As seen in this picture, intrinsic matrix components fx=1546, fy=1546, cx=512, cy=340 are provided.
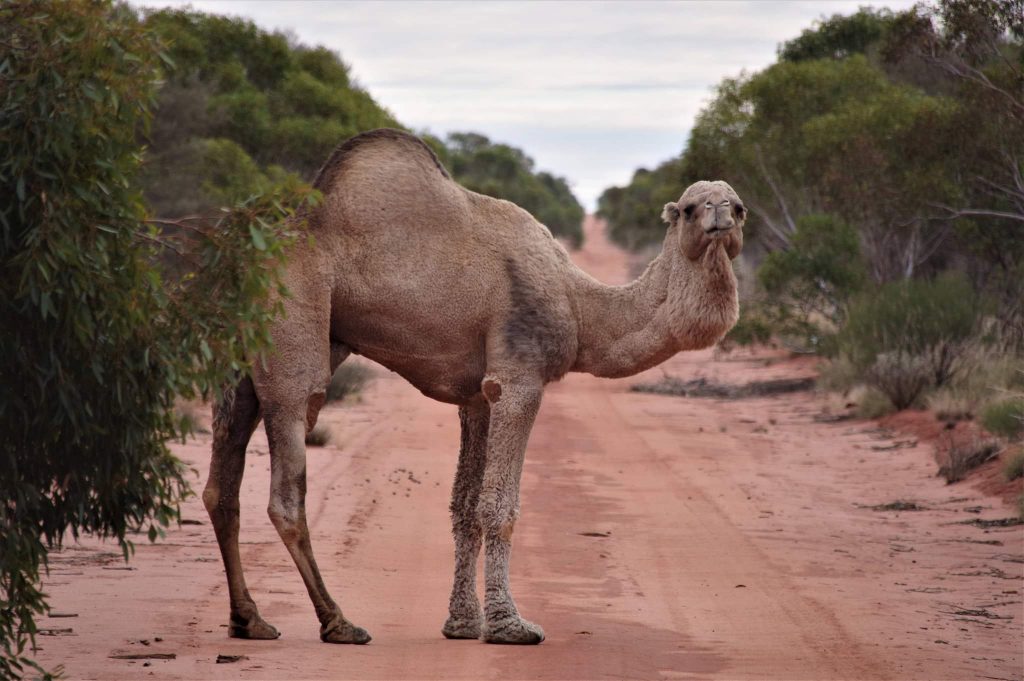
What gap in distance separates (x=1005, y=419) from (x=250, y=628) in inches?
417

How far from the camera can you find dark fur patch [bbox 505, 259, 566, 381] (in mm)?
8367

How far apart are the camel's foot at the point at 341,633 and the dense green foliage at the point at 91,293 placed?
219 centimetres

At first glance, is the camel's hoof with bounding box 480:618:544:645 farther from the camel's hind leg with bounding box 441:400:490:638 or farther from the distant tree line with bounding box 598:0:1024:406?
the distant tree line with bounding box 598:0:1024:406

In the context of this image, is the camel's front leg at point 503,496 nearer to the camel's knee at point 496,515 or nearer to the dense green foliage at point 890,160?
the camel's knee at point 496,515

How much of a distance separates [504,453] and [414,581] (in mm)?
2408

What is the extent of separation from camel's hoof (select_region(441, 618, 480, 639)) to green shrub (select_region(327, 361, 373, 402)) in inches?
548

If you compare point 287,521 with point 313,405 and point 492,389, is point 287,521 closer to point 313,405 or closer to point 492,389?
point 313,405

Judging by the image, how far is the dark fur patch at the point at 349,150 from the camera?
28.2 ft

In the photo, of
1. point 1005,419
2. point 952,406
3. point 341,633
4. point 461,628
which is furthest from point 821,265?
point 341,633

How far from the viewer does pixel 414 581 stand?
10.4 metres

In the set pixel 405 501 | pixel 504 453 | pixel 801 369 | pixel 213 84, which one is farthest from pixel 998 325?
pixel 213 84

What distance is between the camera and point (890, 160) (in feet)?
83.1

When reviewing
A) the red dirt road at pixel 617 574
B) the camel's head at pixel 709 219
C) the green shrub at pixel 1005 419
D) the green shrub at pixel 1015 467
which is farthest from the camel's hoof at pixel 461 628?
the green shrub at pixel 1005 419

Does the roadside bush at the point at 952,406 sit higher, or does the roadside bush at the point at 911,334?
the roadside bush at the point at 911,334
